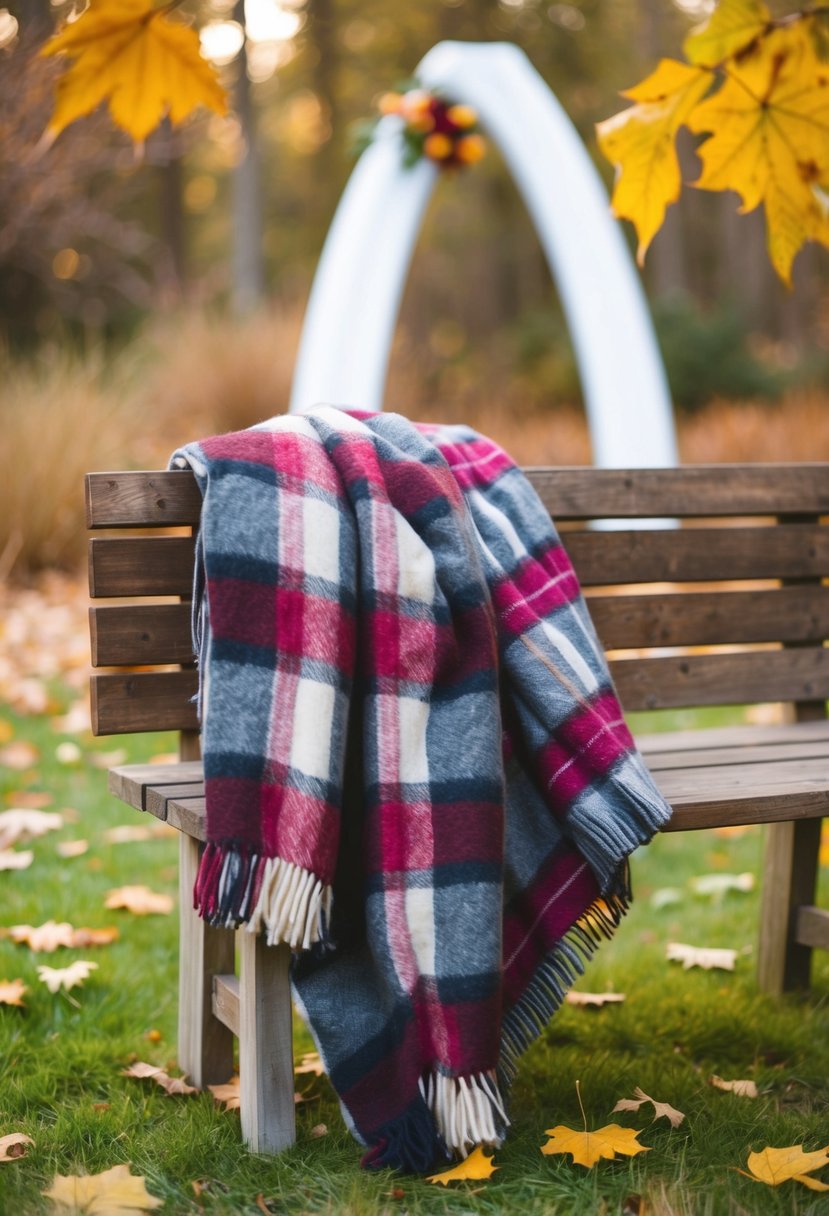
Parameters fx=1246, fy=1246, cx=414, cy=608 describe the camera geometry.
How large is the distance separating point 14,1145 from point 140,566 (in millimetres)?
875

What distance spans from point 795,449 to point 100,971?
6.71 m

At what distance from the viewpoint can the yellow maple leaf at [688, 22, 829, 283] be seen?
178cm

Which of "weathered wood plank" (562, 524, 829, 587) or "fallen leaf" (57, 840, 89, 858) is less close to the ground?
"weathered wood plank" (562, 524, 829, 587)

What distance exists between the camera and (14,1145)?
179 centimetres

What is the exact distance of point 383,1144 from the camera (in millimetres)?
1731

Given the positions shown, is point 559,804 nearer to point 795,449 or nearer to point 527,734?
point 527,734

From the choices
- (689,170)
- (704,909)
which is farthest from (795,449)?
(689,170)

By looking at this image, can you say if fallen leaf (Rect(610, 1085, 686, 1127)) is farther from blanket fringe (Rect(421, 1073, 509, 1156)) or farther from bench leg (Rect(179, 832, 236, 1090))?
bench leg (Rect(179, 832, 236, 1090))

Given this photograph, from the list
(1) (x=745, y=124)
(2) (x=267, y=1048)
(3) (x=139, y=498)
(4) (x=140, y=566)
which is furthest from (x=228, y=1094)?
(1) (x=745, y=124)

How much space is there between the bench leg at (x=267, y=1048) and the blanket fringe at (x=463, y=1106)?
8.5 inches

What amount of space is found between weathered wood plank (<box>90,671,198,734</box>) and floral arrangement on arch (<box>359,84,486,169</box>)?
5223 millimetres

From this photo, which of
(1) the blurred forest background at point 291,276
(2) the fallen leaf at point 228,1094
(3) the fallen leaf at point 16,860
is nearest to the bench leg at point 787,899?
(2) the fallen leaf at point 228,1094

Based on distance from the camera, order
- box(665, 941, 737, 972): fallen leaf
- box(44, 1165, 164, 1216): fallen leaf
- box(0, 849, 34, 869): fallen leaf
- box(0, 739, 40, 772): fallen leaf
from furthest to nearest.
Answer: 1. box(0, 739, 40, 772): fallen leaf
2. box(0, 849, 34, 869): fallen leaf
3. box(665, 941, 737, 972): fallen leaf
4. box(44, 1165, 164, 1216): fallen leaf

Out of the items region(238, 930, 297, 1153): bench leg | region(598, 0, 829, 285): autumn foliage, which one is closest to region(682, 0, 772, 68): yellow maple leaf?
region(598, 0, 829, 285): autumn foliage
